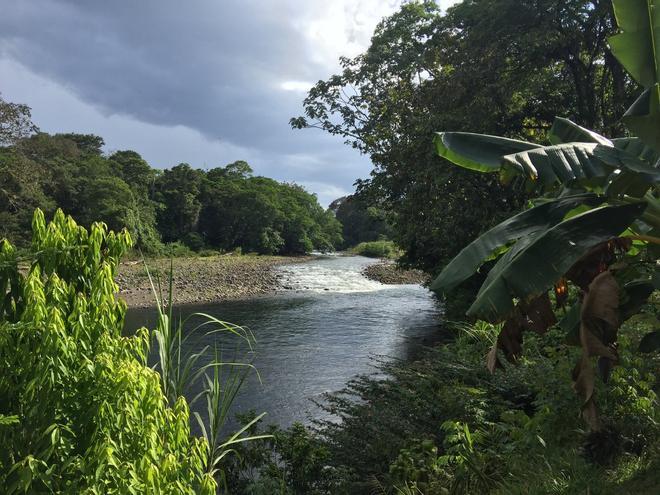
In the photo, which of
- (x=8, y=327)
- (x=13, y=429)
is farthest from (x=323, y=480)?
(x=8, y=327)

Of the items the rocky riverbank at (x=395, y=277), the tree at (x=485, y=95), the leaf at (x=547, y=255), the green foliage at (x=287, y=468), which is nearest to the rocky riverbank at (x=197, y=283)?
the rocky riverbank at (x=395, y=277)

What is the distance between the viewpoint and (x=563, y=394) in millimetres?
4398

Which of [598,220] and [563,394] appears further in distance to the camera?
[563,394]

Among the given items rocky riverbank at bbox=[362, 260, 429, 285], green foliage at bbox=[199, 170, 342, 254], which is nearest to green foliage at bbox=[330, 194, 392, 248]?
green foliage at bbox=[199, 170, 342, 254]

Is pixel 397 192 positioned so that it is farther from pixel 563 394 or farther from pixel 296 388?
pixel 563 394

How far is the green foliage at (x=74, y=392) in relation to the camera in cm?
212

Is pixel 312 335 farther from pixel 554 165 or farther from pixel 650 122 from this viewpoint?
pixel 650 122

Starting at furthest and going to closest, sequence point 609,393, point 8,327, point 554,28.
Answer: point 554,28
point 609,393
point 8,327

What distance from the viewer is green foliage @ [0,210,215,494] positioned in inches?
83.6

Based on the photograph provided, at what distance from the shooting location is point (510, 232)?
315 cm

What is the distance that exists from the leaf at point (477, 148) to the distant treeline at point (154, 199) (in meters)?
21.3

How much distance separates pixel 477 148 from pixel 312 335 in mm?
11159

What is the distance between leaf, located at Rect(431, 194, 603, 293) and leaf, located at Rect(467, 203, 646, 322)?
22 centimetres

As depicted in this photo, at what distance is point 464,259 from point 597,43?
10.9 meters
